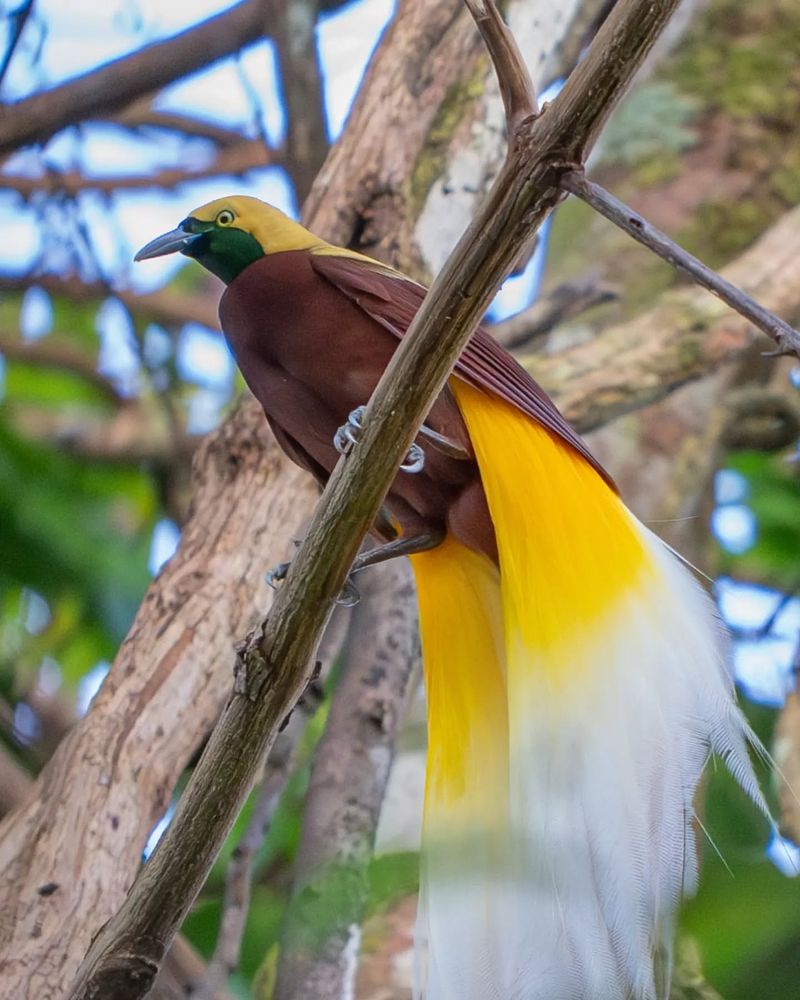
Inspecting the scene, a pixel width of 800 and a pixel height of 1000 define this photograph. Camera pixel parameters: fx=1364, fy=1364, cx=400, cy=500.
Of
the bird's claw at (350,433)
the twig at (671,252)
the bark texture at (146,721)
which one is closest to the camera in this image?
the twig at (671,252)

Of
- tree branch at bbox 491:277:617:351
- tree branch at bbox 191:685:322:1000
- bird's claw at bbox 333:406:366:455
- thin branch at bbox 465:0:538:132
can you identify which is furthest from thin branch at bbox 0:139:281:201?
thin branch at bbox 465:0:538:132

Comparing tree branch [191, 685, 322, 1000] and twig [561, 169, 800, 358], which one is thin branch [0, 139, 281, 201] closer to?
tree branch [191, 685, 322, 1000]

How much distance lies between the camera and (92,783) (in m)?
2.12

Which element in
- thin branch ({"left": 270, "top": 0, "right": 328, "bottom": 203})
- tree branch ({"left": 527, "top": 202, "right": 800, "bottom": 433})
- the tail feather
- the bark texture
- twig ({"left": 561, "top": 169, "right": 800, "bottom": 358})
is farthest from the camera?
thin branch ({"left": 270, "top": 0, "right": 328, "bottom": 203})

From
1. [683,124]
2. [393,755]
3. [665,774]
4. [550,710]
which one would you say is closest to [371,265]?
[550,710]

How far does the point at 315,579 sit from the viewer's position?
4.94 feet

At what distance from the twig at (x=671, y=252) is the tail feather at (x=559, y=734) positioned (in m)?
0.59

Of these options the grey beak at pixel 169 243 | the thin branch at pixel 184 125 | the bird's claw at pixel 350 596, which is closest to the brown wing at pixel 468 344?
the grey beak at pixel 169 243

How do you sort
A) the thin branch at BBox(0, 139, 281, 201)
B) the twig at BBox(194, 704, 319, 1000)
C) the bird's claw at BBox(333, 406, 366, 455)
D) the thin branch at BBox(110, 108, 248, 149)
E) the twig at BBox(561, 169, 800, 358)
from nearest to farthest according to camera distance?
1. the twig at BBox(561, 169, 800, 358)
2. the bird's claw at BBox(333, 406, 366, 455)
3. the twig at BBox(194, 704, 319, 1000)
4. the thin branch at BBox(0, 139, 281, 201)
5. the thin branch at BBox(110, 108, 248, 149)

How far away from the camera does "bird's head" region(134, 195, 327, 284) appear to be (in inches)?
85.3

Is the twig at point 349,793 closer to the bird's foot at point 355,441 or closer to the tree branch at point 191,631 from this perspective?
the tree branch at point 191,631

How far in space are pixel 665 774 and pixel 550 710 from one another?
173mm

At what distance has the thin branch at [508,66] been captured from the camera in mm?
1364

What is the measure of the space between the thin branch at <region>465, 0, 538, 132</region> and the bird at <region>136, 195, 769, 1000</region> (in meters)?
0.44
